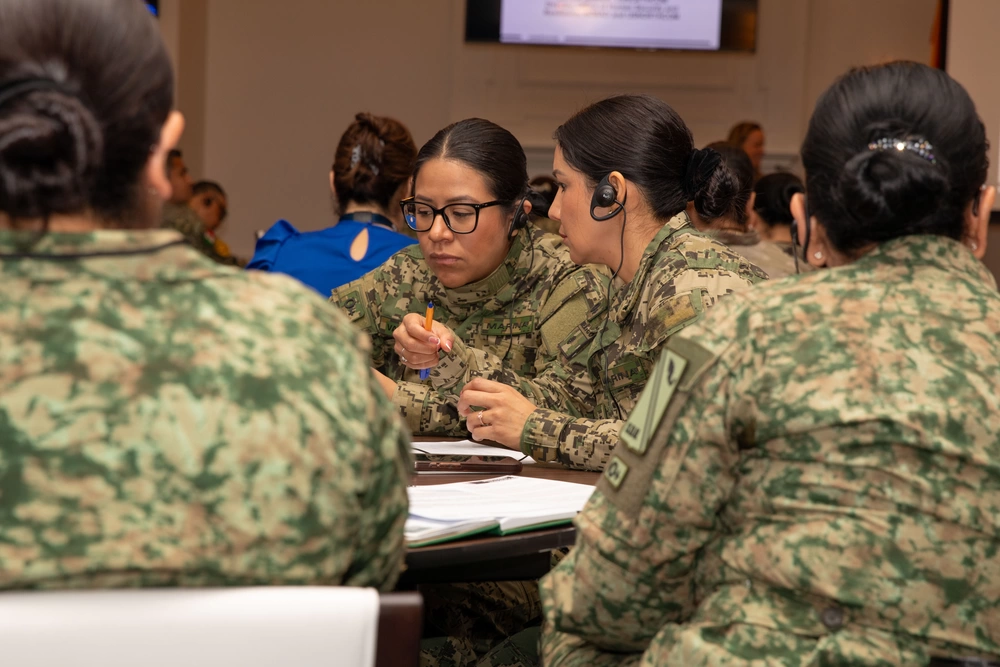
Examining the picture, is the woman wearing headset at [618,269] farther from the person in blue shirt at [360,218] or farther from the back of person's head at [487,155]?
the person in blue shirt at [360,218]

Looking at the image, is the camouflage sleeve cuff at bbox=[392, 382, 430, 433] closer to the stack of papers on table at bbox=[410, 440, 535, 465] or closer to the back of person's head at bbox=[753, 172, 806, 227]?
the stack of papers on table at bbox=[410, 440, 535, 465]

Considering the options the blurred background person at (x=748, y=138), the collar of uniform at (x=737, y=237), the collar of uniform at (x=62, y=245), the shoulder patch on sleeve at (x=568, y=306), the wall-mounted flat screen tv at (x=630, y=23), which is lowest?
the shoulder patch on sleeve at (x=568, y=306)

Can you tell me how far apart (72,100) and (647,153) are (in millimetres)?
1405

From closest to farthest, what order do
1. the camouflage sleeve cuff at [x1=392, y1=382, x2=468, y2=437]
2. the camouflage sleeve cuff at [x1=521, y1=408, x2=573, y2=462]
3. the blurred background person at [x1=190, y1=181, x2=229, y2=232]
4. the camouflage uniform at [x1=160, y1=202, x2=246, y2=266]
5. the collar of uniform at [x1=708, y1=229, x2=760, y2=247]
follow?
1. the camouflage sleeve cuff at [x1=521, y1=408, x2=573, y2=462]
2. the camouflage sleeve cuff at [x1=392, y1=382, x2=468, y2=437]
3. the collar of uniform at [x1=708, y1=229, x2=760, y2=247]
4. the camouflage uniform at [x1=160, y1=202, x2=246, y2=266]
5. the blurred background person at [x1=190, y1=181, x2=229, y2=232]

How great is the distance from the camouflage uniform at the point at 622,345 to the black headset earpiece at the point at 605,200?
0.37 ft

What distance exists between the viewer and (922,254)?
3.92ft

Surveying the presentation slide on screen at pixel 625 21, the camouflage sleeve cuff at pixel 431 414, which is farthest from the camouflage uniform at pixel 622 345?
the presentation slide on screen at pixel 625 21

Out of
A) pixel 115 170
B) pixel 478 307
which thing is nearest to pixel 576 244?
pixel 478 307

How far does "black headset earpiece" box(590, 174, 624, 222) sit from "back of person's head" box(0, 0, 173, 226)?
125 cm

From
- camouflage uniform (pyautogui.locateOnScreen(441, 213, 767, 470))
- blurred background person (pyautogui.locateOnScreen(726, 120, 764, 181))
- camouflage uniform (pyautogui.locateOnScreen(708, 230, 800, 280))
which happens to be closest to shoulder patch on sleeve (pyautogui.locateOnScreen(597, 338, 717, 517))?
camouflage uniform (pyautogui.locateOnScreen(441, 213, 767, 470))

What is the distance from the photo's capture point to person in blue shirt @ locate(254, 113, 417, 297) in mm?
3309

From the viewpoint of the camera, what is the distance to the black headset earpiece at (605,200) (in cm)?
217

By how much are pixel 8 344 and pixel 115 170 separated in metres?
0.19

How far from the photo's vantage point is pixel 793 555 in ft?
3.61
